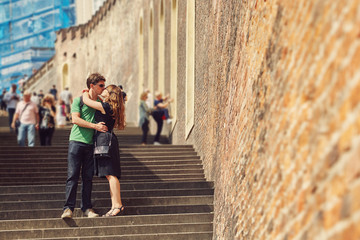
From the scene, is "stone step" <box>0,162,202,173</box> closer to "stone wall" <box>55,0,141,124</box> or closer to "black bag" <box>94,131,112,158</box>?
"black bag" <box>94,131,112,158</box>

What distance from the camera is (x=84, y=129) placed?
8.60m

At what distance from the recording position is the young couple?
8500 millimetres

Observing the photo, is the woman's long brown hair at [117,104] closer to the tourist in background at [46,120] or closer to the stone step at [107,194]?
the stone step at [107,194]

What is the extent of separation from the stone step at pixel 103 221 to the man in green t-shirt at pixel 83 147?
0.11 meters

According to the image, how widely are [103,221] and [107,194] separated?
3.68 ft

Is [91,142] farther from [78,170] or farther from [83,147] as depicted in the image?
[78,170]

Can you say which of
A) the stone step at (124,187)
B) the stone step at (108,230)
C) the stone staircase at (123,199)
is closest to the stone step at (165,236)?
the stone staircase at (123,199)

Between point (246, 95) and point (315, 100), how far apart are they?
105 inches

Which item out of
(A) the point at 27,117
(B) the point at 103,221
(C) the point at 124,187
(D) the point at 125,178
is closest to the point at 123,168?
(D) the point at 125,178

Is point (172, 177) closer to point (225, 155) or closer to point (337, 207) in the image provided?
point (225, 155)

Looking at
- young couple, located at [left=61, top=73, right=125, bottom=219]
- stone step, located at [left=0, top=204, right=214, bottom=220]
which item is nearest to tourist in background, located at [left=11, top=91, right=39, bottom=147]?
stone step, located at [left=0, top=204, right=214, bottom=220]

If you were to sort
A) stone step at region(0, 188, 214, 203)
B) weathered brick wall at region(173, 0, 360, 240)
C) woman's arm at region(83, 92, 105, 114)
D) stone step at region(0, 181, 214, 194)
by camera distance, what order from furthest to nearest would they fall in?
1. stone step at region(0, 181, 214, 194)
2. stone step at region(0, 188, 214, 203)
3. woman's arm at region(83, 92, 105, 114)
4. weathered brick wall at region(173, 0, 360, 240)

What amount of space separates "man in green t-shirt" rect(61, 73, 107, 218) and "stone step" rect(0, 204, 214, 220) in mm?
355

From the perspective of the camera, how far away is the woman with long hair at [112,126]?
8.55 metres
